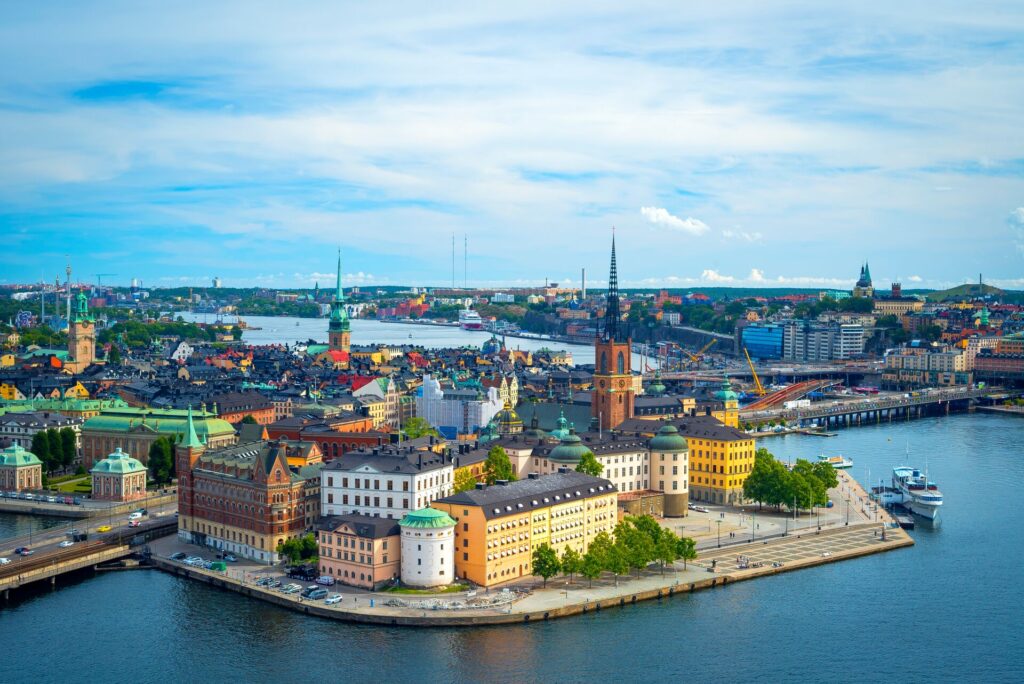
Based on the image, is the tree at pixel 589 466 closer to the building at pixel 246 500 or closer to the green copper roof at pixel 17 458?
the building at pixel 246 500

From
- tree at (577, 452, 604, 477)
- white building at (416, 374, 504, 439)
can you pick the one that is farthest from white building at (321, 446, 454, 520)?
white building at (416, 374, 504, 439)

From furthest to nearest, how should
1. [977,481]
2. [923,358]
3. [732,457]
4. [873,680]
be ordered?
[923,358], [977,481], [732,457], [873,680]

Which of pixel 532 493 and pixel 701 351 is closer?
pixel 532 493

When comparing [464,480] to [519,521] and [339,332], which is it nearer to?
[519,521]

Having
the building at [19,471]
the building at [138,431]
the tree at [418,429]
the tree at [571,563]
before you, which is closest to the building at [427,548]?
the tree at [571,563]

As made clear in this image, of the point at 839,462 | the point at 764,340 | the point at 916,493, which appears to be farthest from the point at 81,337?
the point at 764,340

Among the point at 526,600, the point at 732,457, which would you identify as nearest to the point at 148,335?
the point at 732,457

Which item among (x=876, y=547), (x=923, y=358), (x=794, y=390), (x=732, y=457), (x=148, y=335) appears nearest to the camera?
(x=876, y=547)

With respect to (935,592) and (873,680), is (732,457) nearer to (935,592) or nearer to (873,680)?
(935,592)
